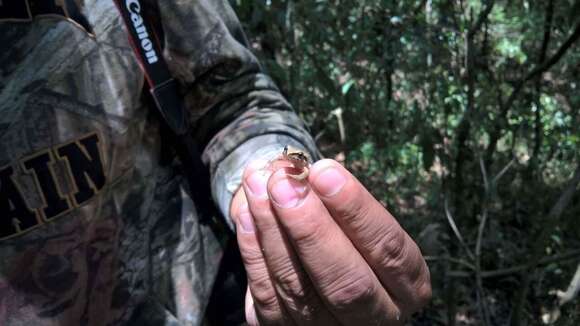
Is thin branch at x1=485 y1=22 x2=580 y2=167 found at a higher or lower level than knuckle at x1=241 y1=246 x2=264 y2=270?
lower

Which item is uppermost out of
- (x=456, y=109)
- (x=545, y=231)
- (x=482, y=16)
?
(x=482, y=16)

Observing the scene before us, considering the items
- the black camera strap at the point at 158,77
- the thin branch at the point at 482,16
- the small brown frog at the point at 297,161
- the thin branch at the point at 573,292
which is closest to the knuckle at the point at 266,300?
the small brown frog at the point at 297,161

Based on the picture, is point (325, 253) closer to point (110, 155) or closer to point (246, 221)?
point (246, 221)

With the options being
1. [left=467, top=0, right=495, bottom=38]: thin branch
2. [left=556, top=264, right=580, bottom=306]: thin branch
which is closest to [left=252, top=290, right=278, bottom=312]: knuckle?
[left=556, top=264, right=580, bottom=306]: thin branch

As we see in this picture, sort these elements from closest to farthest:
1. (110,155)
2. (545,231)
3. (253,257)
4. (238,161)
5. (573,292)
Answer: (253,257) < (110,155) < (238,161) < (545,231) < (573,292)

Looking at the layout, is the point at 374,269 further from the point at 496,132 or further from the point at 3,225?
the point at 496,132

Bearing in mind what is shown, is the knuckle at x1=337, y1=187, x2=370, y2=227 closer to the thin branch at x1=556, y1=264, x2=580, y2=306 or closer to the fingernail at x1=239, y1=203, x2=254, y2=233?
the fingernail at x1=239, y1=203, x2=254, y2=233

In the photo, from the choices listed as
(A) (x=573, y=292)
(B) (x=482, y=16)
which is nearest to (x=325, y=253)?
(A) (x=573, y=292)
